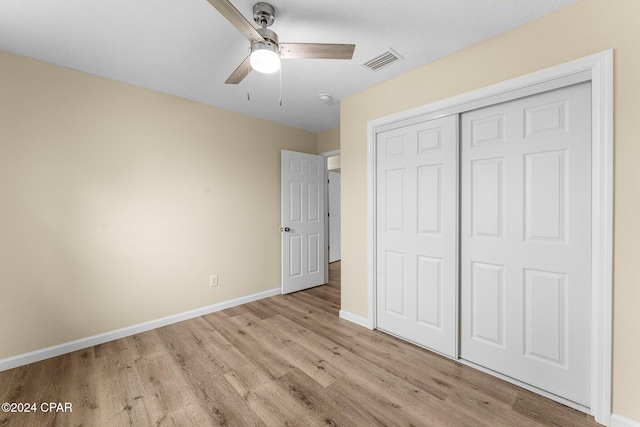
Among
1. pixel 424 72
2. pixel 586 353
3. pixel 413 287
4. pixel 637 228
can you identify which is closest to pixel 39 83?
pixel 424 72

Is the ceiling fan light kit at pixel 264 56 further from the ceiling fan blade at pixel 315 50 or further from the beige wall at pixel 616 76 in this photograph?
the beige wall at pixel 616 76

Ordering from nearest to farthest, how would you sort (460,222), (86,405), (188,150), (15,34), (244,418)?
(244,418), (86,405), (15,34), (460,222), (188,150)

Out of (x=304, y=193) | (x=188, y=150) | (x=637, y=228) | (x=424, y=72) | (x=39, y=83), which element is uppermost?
(x=424, y=72)

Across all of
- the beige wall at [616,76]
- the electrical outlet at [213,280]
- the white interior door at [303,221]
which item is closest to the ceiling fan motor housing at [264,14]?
the beige wall at [616,76]

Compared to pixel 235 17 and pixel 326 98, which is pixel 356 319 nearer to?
pixel 326 98

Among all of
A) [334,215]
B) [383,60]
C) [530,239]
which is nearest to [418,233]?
[530,239]

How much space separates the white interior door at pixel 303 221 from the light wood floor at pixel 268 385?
4.45 feet

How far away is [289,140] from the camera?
4047mm

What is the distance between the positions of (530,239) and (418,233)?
804mm

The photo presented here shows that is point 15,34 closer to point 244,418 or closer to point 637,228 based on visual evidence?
point 244,418

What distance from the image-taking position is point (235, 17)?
4.26ft

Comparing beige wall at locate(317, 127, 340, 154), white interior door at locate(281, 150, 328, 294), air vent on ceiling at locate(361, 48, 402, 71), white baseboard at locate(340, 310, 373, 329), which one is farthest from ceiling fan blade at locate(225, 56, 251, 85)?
white baseboard at locate(340, 310, 373, 329)

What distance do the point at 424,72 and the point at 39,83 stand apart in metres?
3.24

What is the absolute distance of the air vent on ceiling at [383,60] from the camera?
84.8 inches
